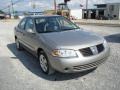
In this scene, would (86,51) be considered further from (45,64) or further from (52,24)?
(52,24)

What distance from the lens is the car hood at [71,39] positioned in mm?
5279

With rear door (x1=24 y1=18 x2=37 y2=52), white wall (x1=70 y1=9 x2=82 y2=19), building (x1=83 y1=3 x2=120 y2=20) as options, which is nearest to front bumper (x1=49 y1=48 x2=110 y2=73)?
rear door (x1=24 y1=18 x2=37 y2=52)

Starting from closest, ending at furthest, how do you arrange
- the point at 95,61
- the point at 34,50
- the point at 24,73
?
the point at 95,61
the point at 24,73
the point at 34,50

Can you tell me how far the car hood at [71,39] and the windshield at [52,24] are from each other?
1.36 feet

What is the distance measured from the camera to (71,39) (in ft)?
18.5

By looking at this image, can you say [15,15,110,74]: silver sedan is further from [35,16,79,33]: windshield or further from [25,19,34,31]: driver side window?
[25,19,34,31]: driver side window

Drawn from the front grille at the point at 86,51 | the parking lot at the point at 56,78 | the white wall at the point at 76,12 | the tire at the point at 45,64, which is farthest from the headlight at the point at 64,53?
the white wall at the point at 76,12

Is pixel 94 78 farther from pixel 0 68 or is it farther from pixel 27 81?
pixel 0 68

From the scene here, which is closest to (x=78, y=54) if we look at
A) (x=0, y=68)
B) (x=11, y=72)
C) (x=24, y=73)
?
(x=24, y=73)

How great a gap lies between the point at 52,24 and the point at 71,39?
1.51 m

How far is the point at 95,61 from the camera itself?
17.5 feet

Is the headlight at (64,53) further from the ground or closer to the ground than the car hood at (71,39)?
closer to the ground

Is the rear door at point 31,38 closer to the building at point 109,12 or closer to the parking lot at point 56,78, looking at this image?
the parking lot at point 56,78

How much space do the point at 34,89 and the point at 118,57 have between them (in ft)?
11.5
